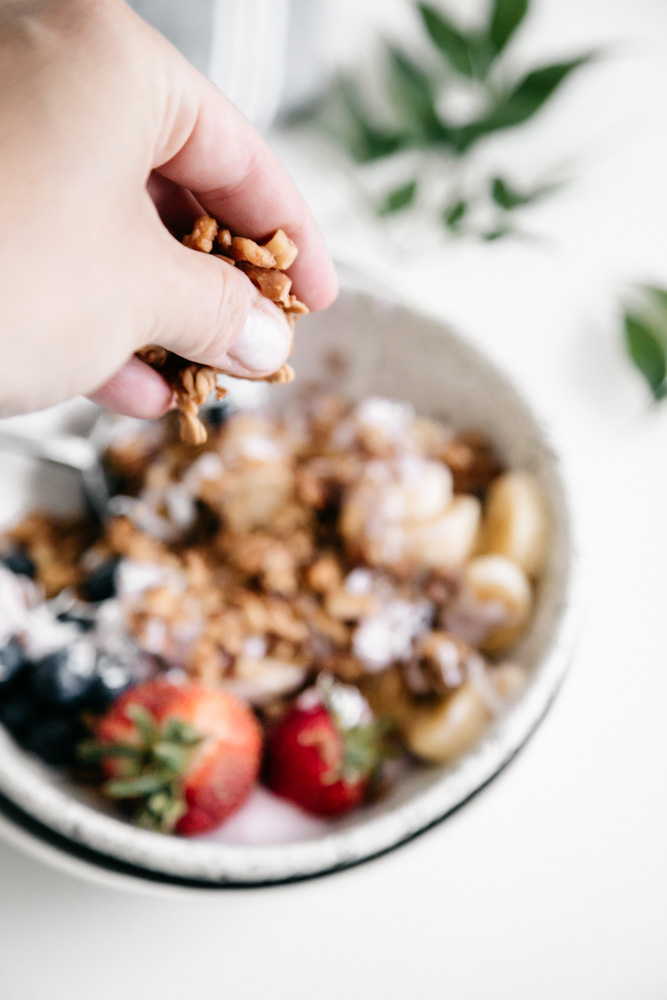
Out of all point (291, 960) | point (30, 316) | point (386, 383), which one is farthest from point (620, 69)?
point (291, 960)

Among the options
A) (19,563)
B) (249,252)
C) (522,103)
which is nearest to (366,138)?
(522,103)

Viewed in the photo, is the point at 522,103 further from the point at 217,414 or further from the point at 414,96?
the point at 217,414

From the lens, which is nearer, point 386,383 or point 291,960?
point 291,960

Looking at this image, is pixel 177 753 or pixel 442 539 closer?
pixel 177 753

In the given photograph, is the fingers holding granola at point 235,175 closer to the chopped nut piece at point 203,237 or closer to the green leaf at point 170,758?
the chopped nut piece at point 203,237

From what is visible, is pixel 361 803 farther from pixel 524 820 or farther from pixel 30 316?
pixel 30 316

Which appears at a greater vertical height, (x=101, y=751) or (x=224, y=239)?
(x=224, y=239)
